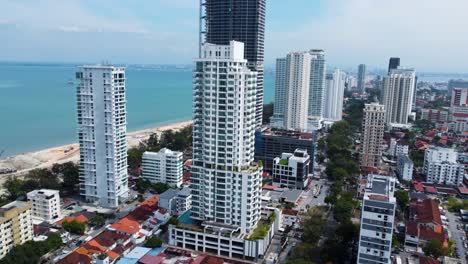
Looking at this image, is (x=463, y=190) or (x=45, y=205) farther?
(x=463, y=190)

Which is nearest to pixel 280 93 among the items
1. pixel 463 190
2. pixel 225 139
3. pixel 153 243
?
pixel 463 190

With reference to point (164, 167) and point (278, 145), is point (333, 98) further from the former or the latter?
point (164, 167)

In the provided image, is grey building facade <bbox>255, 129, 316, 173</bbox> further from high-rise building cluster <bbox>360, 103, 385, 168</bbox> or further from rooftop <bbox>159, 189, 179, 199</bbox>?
rooftop <bbox>159, 189, 179, 199</bbox>

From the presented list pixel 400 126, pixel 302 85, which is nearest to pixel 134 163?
pixel 302 85

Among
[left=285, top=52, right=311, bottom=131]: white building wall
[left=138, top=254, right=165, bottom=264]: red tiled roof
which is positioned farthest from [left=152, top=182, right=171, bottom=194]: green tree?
[left=285, top=52, right=311, bottom=131]: white building wall

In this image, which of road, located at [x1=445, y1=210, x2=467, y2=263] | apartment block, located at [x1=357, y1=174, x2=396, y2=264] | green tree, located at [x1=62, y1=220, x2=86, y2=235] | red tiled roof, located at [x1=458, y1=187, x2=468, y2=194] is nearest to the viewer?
apartment block, located at [x1=357, y1=174, x2=396, y2=264]
